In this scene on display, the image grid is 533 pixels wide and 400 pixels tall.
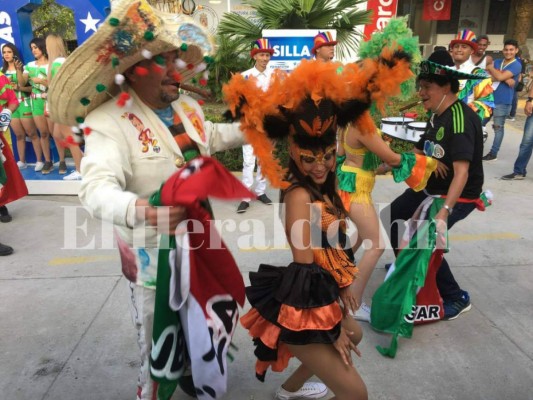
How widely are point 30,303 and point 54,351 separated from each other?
780mm

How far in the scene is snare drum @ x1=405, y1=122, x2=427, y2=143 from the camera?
4977 millimetres

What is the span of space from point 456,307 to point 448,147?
48.2 inches

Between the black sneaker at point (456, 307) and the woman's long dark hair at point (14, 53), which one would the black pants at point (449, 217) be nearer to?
the black sneaker at point (456, 307)

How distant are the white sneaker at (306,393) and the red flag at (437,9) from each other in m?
17.2

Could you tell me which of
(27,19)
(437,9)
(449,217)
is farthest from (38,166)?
(437,9)

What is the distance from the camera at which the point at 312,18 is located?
9.20 m

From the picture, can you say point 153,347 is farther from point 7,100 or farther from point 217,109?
point 217,109

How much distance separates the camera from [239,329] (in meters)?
3.32

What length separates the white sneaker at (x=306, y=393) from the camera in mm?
2574

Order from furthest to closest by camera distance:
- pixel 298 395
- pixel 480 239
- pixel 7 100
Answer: pixel 7 100 → pixel 480 239 → pixel 298 395

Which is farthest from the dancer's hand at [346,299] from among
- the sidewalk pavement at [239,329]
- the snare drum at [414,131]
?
the snare drum at [414,131]

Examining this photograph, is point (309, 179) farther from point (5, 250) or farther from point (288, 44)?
point (288, 44)

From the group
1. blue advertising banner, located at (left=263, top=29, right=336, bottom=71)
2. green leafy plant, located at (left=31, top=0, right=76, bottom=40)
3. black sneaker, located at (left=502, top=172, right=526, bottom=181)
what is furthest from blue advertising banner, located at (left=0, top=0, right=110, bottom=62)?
green leafy plant, located at (left=31, top=0, right=76, bottom=40)

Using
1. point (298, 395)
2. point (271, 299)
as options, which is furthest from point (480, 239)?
point (271, 299)
